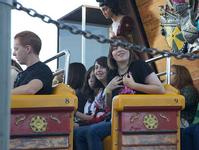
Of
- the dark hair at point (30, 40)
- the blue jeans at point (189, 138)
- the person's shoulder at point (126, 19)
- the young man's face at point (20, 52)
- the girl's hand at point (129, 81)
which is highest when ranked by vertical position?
the person's shoulder at point (126, 19)

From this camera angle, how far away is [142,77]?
3.94 m

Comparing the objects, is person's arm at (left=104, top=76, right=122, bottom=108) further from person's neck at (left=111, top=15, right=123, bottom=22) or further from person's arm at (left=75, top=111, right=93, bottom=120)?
person's neck at (left=111, top=15, right=123, bottom=22)

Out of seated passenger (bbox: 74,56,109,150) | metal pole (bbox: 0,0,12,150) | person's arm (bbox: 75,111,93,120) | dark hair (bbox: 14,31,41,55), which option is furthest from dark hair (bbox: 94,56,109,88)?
metal pole (bbox: 0,0,12,150)

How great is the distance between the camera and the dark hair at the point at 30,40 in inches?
156

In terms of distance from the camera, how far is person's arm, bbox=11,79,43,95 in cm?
367

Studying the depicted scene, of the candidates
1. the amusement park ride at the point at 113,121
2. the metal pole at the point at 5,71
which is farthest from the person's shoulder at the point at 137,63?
the metal pole at the point at 5,71

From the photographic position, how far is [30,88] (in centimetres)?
370

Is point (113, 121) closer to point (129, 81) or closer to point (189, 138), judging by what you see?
point (129, 81)

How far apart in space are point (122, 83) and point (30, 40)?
74 cm

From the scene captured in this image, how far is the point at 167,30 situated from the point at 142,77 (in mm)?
1889

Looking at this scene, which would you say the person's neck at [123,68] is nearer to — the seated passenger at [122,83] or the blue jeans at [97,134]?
the seated passenger at [122,83]

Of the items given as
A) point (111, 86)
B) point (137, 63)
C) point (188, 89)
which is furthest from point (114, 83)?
point (188, 89)

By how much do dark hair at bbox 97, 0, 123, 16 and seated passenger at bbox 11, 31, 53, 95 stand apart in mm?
2152

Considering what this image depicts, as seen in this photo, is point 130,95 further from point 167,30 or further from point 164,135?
point 167,30
